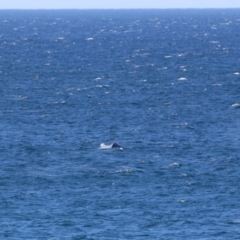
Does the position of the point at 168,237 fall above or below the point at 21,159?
below

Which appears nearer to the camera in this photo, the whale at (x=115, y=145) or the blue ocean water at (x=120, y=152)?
the blue ocean water at (x=120, y=152)

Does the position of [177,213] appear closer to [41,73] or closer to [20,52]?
[41,73]

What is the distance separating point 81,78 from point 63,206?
208ft

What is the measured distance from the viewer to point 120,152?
69.7 meters

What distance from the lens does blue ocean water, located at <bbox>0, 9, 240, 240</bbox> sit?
168 ft

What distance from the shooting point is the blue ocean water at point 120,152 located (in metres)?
51.2

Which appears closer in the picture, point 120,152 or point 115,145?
point 120,152

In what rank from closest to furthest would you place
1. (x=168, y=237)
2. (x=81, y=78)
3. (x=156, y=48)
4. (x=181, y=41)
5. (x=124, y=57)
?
(x=168, y=237) → (x=81, y=78) → (x=124, y=57) → (x=156, y=48) → (x=181, y=41)

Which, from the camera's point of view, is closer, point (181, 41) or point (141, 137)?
point (141, 137)

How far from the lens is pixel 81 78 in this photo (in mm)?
116750

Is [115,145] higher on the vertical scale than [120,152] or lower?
higher

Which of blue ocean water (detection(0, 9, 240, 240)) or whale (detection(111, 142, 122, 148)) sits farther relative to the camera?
whale (detection(111, 142, 122, 148))

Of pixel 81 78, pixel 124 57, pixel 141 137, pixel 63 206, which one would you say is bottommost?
pixel 63 206

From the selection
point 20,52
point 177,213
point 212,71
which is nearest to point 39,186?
point 177,213
